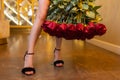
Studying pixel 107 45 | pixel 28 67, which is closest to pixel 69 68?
pixel 28 67

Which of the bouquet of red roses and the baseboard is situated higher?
the bouquet of red roses

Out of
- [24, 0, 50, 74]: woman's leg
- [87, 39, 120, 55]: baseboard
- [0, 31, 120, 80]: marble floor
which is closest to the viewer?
[0, 31, 120, 80]: marble floor

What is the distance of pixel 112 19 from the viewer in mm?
2430

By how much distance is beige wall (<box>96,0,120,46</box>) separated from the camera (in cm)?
230

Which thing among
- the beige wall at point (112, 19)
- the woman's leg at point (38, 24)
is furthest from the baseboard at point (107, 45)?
the woman's leg at point (38, 24)

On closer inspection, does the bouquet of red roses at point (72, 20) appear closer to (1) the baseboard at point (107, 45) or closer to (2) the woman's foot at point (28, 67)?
(2) the woman's foot at point (28, 67)

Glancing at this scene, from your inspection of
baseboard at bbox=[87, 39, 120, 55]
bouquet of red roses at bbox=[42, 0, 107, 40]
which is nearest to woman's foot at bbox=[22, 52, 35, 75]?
bouquet of red roses at bbox=[42, 0, 107, 40]

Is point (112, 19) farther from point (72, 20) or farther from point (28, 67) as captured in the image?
point (28, 67)

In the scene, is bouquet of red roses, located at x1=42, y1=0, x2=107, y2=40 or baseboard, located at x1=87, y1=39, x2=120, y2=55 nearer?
bouquet of red roses, located at x1=42, y1=0, x2=107, y2=40

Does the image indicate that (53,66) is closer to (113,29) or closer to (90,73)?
(90,73)

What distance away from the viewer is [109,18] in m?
2.50

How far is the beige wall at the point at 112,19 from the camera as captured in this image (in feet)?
7.54

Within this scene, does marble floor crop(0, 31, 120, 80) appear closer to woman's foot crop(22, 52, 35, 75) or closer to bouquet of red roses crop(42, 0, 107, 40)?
woman's foot crop(22, 52, 35, 75)

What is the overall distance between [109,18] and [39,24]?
1.17m
